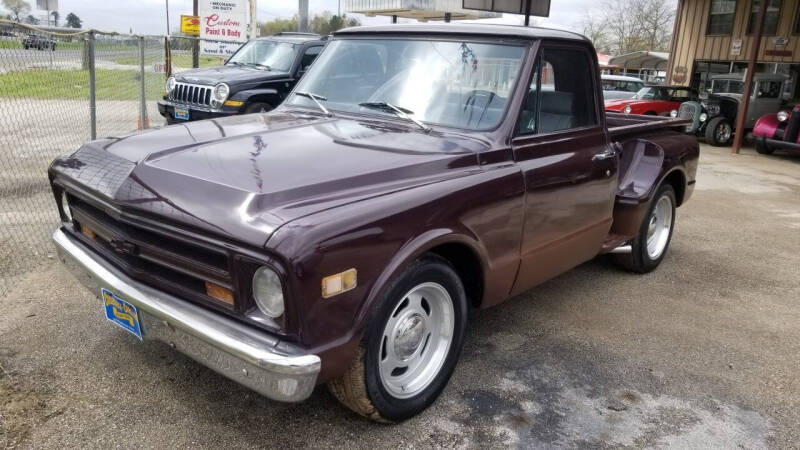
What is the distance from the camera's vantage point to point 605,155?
4.06m

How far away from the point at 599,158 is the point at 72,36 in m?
4.49

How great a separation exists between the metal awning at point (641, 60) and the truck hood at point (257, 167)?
100ft

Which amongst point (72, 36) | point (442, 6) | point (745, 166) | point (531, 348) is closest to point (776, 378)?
point (531, 348)

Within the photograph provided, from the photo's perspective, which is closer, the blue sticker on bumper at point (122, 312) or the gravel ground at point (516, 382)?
the blue sticker on bumper at point (122, 312)

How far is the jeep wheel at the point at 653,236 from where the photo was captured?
196 inches

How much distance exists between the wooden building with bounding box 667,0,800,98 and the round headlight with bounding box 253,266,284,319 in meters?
18.1

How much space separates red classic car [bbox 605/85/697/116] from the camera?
1448 centimetres

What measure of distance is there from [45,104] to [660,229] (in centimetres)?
602

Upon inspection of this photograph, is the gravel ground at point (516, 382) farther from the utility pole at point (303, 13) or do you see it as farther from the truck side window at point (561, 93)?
the utility pole at point (303, 13)

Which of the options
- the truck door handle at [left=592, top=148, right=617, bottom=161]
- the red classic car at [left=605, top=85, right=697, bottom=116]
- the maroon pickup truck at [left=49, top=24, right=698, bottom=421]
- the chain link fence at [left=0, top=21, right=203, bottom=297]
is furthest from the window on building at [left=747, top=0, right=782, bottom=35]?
the maroon pickup truck at [left=49, top=24, right=698, bottom=421]

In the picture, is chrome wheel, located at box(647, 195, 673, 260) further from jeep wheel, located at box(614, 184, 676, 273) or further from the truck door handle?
the truck door handle

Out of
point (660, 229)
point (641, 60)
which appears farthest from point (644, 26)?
point (660, 229)

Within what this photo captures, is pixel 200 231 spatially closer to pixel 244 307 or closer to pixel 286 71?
pixel 244 307

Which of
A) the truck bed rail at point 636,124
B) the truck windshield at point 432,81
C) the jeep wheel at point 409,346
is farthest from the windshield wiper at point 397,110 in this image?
the truck bed rail at point 636,124
